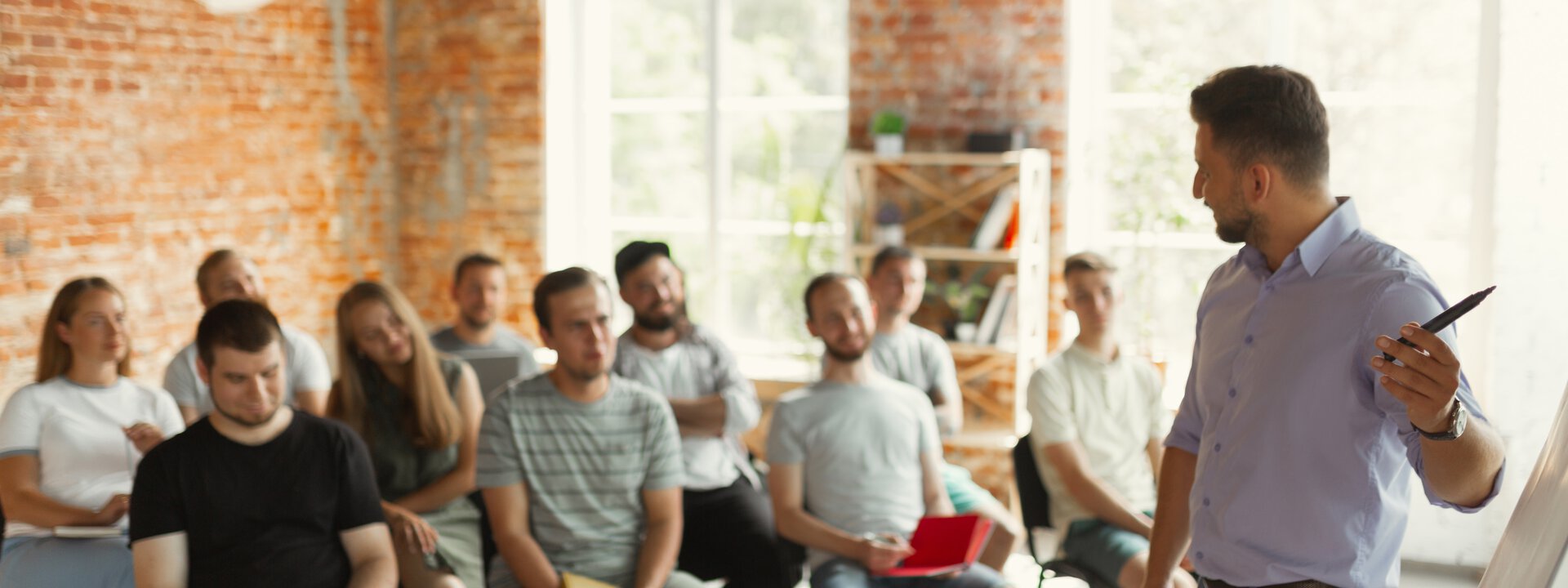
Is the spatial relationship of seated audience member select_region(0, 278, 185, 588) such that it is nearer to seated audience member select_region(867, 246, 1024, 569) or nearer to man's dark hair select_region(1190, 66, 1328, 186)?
seated audience member select_region(867, 246, 1024, 569)

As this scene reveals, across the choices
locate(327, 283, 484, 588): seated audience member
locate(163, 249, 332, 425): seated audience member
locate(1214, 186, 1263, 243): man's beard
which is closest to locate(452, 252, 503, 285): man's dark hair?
locate(163, 249, 332, 425): seated audience member

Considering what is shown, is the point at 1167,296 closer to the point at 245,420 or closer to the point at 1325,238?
the point at 1325,238

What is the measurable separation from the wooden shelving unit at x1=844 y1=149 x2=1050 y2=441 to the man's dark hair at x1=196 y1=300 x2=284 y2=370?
3258 millimetres

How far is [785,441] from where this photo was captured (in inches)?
140

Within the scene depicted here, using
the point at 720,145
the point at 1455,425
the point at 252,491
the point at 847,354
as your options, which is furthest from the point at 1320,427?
the point at 720,145

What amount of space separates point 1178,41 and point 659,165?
108 inches

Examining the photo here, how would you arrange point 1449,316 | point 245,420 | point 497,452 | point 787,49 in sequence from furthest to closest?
1. point 787,49
2. point 497,452
3. point 245,420
4. point 1449,316

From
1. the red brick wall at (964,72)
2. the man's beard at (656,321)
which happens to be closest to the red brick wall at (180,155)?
the man's beard at (656,321)

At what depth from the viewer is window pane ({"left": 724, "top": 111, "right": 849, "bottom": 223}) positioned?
645 centimetres

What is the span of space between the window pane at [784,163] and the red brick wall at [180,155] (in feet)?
6.46

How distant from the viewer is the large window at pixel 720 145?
646cm

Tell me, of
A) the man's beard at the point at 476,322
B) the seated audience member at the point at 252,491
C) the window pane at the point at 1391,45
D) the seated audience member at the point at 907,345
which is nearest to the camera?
the seated audience member at the point at 252,491

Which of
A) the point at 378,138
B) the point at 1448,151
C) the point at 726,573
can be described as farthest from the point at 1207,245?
the point at 378,138

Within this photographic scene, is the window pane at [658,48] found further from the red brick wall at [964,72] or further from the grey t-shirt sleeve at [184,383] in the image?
the grey t-shirt sleeve at [184,383]
